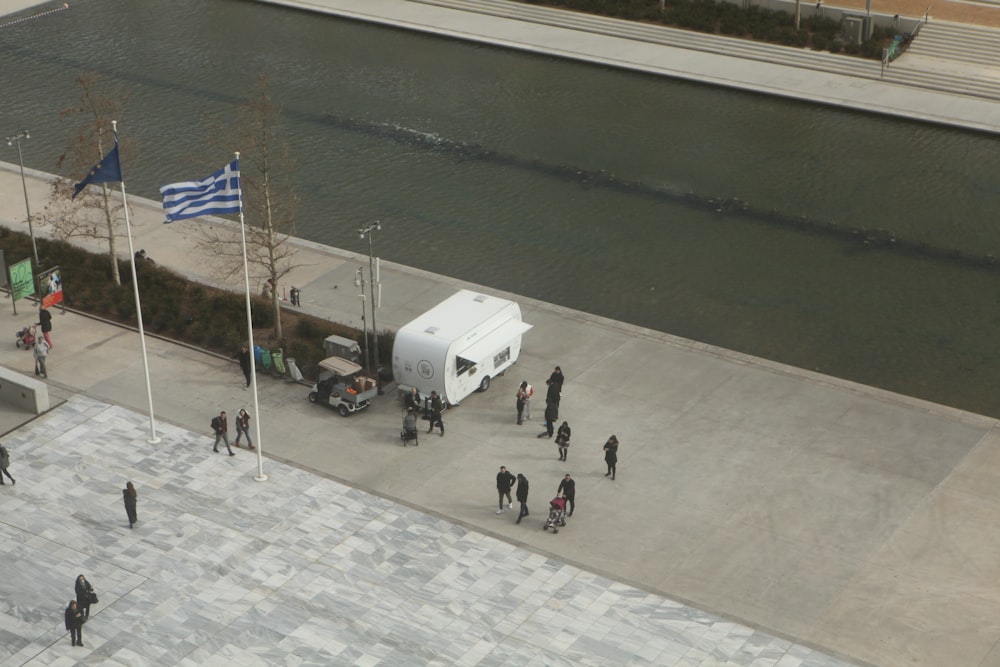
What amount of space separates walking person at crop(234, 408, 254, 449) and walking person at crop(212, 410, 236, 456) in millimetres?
314

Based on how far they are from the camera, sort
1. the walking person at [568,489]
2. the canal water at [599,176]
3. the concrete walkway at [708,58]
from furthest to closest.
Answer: the concrete walkway at [708,58] < the canal water at [599,176] < the walking person at [568,489]

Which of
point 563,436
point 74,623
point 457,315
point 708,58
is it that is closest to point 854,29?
point 708,58

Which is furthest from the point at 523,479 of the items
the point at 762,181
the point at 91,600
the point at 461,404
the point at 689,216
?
the point at 762,181

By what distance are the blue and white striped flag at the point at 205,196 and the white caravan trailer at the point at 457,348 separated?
7.22 metres

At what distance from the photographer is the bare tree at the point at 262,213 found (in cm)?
4391

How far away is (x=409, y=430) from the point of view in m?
38.8

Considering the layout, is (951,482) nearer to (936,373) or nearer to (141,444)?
(936,373)

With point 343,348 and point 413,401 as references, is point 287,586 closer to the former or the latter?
point 413,401

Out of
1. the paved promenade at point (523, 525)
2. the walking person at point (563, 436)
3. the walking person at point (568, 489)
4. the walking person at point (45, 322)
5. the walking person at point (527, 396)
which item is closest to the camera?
the paved promenade at point (523, 525)

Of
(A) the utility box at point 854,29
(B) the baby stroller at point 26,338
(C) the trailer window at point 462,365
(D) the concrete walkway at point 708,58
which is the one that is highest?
(A) the utility box at point 854,29

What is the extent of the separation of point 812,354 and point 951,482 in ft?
28.0

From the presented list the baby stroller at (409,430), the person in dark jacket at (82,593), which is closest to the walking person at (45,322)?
the baby stroller at (409,430)

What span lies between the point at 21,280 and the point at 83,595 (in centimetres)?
1654

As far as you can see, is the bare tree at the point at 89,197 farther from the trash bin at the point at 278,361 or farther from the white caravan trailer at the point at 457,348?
the white caravan trailer at the point at 457,348
